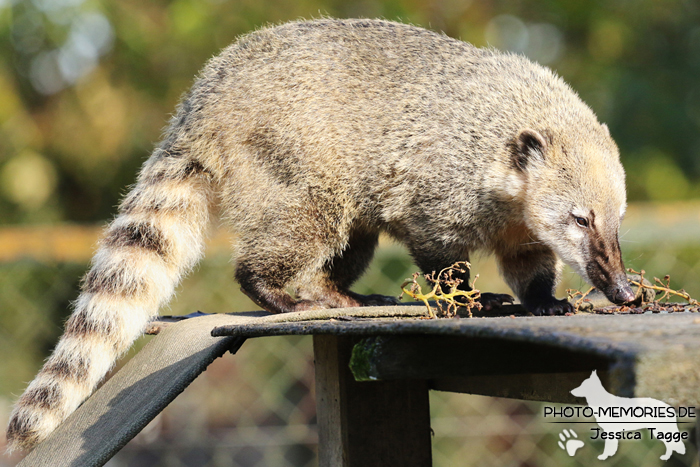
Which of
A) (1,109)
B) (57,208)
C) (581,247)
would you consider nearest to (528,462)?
(581,247)

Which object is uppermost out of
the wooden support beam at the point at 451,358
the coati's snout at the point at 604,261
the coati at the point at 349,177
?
the coati at the point at 349,177

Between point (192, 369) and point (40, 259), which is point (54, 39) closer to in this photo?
point (40, 259)

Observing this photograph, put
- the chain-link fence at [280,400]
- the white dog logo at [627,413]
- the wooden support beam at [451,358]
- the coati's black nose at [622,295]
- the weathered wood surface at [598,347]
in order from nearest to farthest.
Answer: the weathered wood surface at [598,347] → the white dog logo at [627,413] → the wooden support beam at [451,358] → the coati's black nose at [622,295] → the chain-link fence at [280,400]

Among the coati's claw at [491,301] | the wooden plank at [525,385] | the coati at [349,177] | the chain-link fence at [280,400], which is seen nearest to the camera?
the wooden plank at [525,385]

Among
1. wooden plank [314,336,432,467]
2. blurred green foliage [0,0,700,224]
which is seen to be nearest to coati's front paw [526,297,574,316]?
wooden plank [314,336,432,467]

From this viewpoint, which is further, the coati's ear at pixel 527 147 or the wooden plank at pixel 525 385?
the coati's ear at pixel 527 147

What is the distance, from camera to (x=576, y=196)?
354 cm

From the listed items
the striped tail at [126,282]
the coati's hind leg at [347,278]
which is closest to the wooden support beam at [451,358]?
the striped tail at [126,282]

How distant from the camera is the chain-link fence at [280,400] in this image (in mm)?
5980

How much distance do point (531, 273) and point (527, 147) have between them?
71cm

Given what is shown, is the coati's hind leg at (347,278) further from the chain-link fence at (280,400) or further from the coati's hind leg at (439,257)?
the chain-link fence at (280,400)

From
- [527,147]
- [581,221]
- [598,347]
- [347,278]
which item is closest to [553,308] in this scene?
[581,221]

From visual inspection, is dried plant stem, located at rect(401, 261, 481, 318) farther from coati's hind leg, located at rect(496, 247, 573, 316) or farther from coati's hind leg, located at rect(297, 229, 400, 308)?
coati's hind leg, located at rect(297, 229, 400, 308)

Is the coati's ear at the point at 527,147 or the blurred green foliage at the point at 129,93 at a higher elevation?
the blurred green foliage at the point at 129,93
